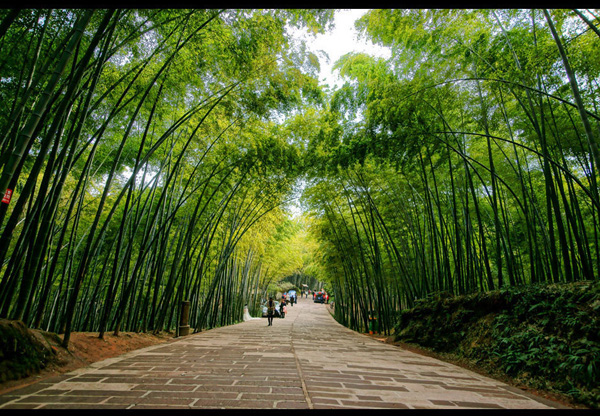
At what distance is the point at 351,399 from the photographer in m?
1.63

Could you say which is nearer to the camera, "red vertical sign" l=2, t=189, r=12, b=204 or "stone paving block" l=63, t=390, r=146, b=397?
"stone paving block" l=63, t=390, r=146, b=397

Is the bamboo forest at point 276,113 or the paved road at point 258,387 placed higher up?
the bamboo forest at point 276,113

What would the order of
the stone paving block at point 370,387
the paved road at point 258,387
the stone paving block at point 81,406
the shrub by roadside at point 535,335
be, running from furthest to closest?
the shrub by roadside at point 535,335, the stone paving block at point 370,387, the paved road at point 258,387, the stone paving block at point 81,406

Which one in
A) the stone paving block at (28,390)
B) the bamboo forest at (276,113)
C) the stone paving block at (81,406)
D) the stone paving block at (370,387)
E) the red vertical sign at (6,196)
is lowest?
the stone paving block at (370,387)

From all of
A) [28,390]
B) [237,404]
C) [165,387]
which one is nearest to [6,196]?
[28,390]

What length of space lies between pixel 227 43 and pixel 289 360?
13.2ft

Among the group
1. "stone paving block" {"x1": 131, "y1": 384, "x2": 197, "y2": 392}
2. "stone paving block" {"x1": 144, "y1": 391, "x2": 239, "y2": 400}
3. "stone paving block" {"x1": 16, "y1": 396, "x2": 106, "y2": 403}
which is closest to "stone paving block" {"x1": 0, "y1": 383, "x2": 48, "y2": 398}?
"stone paving block" {"x1": 16, "y1": 396, "x2": 106, "y2": 403}

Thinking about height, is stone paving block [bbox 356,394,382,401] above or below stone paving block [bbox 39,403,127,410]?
below

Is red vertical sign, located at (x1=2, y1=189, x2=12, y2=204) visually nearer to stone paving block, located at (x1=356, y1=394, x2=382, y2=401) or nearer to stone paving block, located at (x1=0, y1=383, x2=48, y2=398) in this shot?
stone paving block, located at (x1=0, y1=383, x2=48, y2=398)

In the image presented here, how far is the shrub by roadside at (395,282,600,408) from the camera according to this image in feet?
7.06

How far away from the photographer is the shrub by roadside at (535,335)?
7.06ft

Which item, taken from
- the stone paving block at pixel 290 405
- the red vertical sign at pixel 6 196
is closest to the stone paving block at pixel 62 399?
the stone paving block at pixel 290 405

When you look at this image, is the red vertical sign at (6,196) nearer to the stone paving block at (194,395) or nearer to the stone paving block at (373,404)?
the stone paving block at (194,395)

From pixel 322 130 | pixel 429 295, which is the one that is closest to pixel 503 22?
pixel 322 130
